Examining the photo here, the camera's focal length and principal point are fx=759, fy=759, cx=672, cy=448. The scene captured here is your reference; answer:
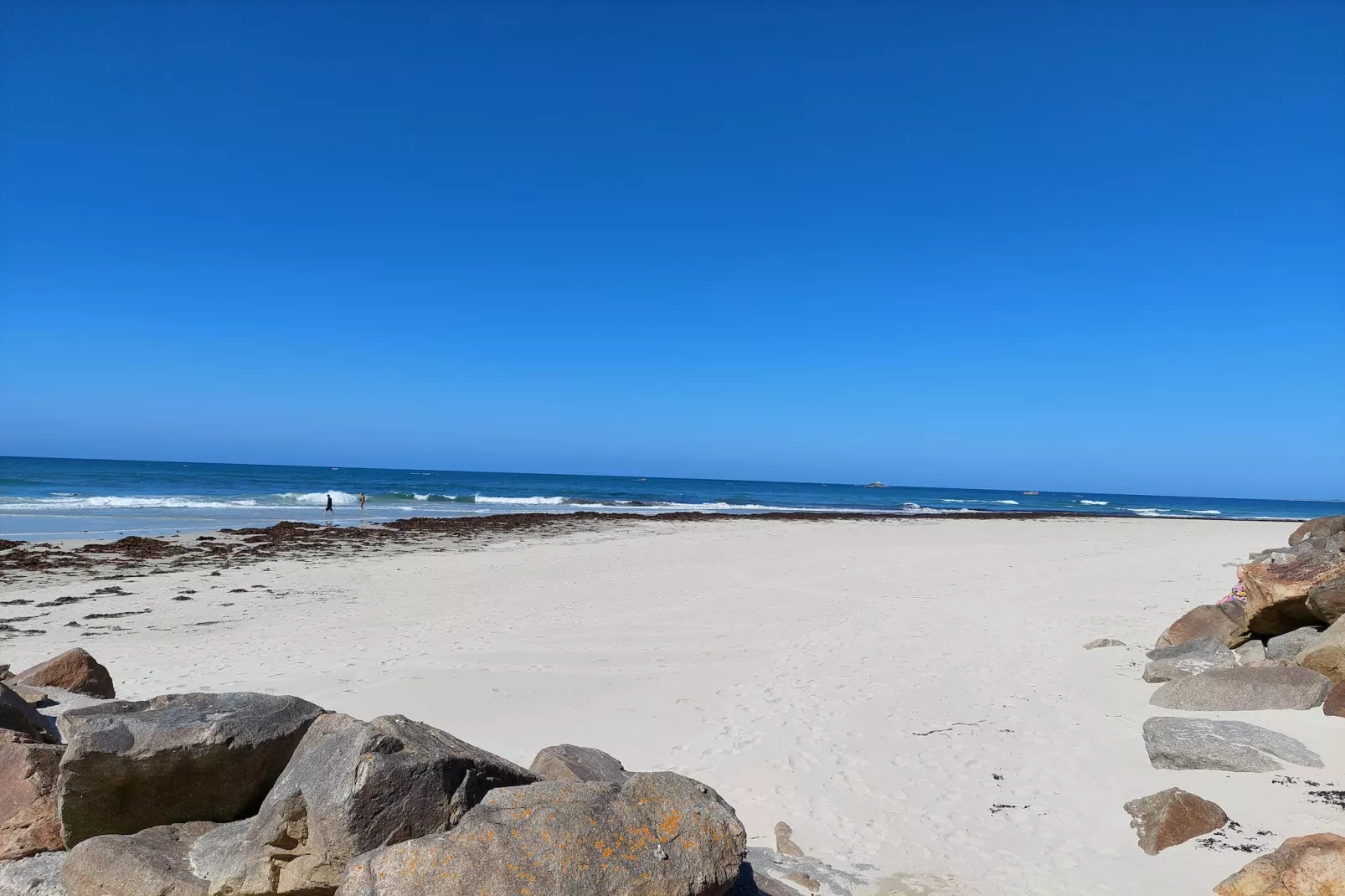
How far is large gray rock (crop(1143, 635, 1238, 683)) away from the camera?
7980 mm

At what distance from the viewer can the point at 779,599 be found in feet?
47.0

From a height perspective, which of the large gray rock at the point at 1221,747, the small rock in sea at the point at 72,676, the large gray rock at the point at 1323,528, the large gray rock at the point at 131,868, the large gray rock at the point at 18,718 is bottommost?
the large gray rock at the point at 1221,747

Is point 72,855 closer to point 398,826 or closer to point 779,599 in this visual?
point 398,826

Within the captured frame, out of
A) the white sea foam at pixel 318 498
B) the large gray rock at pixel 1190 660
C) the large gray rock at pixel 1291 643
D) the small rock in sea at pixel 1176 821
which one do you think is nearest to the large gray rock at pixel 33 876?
the small rock in sea at pixel 1176 821

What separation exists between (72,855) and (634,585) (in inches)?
516

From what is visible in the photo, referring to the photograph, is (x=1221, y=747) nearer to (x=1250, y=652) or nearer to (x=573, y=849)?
(x=1250, y=652)

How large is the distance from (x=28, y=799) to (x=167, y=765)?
2.57ft

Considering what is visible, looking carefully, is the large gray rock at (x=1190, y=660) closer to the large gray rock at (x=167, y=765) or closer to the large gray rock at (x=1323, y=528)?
the large gray rock at (x=1323, y=528)

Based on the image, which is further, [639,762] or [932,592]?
[932,592]

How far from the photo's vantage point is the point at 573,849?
2.48m

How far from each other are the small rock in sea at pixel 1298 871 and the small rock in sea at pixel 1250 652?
4825mm

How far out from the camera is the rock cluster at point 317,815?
2.45 metres

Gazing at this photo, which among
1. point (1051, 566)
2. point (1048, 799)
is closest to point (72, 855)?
point (1048, 799)

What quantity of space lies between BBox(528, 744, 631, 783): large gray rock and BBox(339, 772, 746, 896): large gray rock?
3.36ft
